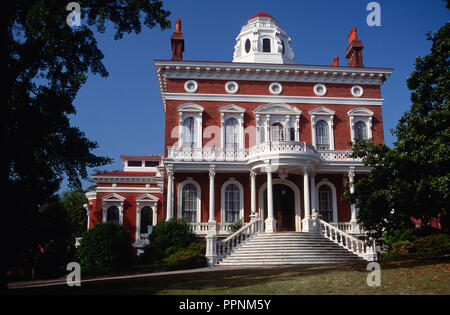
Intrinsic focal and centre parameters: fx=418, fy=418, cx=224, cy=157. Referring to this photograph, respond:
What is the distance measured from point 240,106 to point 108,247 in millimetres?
12587

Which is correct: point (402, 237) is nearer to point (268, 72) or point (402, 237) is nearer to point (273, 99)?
point (273, 99)

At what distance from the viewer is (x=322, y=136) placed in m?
27.9

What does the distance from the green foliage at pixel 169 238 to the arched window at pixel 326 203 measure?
896 centimetres

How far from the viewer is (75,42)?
1423 centimetres

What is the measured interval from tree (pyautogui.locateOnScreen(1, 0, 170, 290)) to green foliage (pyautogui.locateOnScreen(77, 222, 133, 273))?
19.1ft

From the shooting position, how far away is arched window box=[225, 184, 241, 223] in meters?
26.1

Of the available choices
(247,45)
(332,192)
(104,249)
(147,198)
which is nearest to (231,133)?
(332,192)

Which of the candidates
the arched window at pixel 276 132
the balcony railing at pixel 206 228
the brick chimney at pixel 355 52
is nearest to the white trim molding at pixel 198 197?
the balcony railing at pixel 206 228

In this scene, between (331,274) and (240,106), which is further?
(240,106)

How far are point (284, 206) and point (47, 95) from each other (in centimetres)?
1677

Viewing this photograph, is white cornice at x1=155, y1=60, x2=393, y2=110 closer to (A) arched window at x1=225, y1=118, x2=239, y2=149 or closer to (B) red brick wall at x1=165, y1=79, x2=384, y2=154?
(B) red brick wall at x1=165, y1=79, x2=384, y2=154

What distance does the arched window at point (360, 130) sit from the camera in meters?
27.9

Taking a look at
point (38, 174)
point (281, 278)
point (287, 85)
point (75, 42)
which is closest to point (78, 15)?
point (75, 42)
